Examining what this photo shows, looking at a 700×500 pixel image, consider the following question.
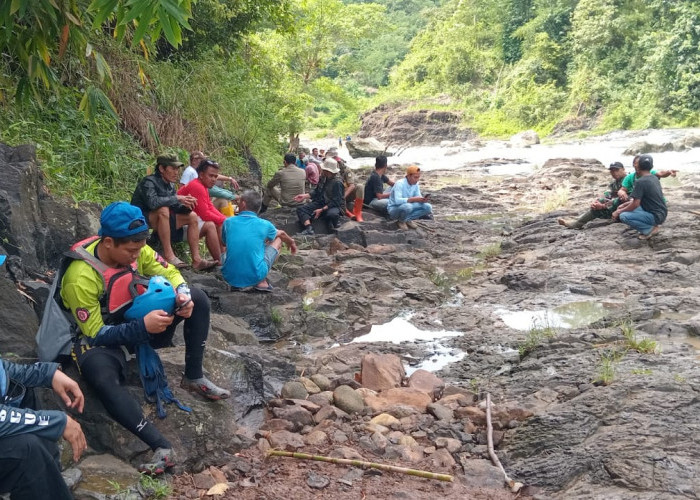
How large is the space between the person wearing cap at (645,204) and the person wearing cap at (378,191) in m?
4.40

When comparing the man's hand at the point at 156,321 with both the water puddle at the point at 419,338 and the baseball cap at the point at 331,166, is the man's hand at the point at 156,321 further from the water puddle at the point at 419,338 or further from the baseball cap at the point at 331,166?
the baseball cap at the point at 331,166

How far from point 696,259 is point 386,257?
4.52 meters

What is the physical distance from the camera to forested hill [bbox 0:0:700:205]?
5539 mm

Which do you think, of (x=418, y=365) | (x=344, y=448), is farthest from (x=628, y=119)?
(x=344, y=448)

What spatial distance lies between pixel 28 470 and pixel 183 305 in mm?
1264

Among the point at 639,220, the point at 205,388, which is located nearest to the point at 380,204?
the point at 639,220

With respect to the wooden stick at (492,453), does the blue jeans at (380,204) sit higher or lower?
lower

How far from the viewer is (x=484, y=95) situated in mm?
47062

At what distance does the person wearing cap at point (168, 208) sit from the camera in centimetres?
715

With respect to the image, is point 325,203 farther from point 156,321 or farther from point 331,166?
point 156,321

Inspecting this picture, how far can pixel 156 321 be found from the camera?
3643 mm

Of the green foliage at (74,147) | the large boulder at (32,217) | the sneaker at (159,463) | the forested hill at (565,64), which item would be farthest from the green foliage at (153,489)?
the forested hill at (565,64)

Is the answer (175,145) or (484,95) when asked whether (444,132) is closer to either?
(484,95)

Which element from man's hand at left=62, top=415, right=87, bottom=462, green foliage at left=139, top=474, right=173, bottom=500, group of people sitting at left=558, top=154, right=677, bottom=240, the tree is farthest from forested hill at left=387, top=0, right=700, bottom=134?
man's hand at left=62, top=415, right=87, bottom=462
